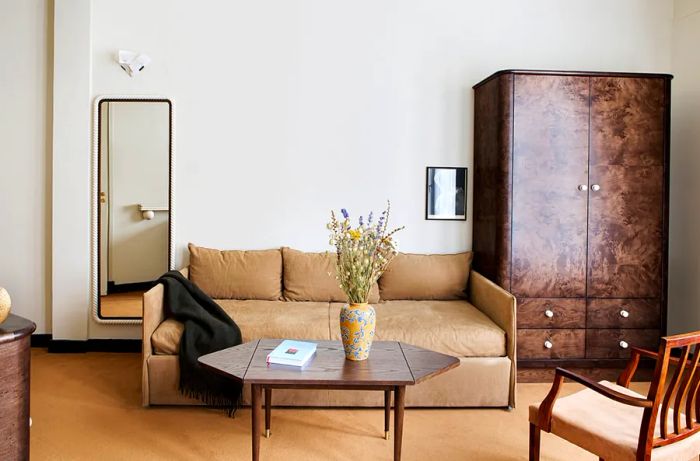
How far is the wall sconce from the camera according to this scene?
3.81 meters

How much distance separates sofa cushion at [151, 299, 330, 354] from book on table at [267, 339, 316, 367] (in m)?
0.54

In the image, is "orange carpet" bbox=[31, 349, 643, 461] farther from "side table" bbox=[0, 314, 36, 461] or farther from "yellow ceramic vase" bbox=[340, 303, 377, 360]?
"side table" bbox=[0, 314, 36, 461]

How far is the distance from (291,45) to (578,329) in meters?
2.80

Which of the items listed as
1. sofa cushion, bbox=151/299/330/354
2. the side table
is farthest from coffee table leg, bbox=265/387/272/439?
the side table

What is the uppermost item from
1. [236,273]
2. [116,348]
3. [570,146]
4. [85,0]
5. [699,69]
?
[85,0]

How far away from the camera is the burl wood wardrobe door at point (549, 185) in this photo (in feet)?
11.2

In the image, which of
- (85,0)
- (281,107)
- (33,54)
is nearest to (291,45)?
(281,107)

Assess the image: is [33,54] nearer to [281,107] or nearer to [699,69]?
[281,107]

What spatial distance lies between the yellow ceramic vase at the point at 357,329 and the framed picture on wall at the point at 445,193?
5.80 ft

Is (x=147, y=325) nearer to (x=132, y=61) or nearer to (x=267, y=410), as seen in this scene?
(x=267, y=410)

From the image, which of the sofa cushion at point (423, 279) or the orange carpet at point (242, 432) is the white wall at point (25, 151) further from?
the sofa cushion at point (423, 279)

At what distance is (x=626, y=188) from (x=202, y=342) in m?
2.79

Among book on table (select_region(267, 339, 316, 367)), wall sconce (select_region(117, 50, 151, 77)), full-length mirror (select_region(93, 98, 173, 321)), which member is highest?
wall sconce (select_region(117, 50, 151, 77))

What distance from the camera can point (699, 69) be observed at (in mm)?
3717
